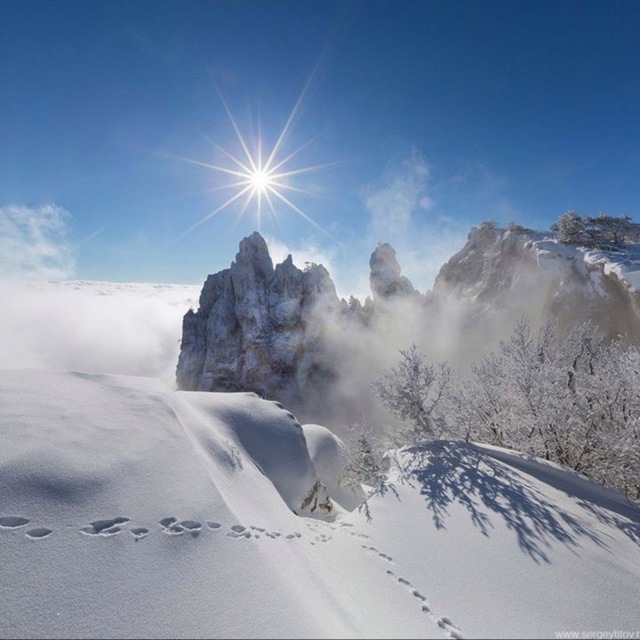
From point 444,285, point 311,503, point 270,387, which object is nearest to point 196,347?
point 270,387

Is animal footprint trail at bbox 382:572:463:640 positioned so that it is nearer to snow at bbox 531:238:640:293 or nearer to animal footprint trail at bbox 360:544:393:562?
animal footprint trail at bbox 360:544:393:562

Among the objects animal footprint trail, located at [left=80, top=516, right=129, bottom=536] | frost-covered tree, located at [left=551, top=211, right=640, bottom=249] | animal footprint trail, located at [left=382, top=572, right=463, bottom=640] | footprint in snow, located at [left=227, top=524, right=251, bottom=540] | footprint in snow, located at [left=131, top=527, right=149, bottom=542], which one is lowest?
animal footprint trail, located at [left=382, top=572, right=463, bottom=640]

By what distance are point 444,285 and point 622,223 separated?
20618 mm

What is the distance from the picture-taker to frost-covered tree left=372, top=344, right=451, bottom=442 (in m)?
10.5

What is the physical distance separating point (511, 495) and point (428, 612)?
3413 millimetres

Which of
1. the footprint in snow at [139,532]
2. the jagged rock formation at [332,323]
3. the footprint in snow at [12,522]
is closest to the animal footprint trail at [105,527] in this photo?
the footprint in snow at [139,532]

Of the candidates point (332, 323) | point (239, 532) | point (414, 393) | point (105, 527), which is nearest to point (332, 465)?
point (414, 393)

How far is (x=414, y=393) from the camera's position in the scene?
34.7 ft

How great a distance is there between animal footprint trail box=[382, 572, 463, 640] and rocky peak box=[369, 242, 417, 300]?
4961 centimetres

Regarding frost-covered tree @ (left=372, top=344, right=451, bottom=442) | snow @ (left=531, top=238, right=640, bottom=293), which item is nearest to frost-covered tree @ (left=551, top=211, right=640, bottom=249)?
snow @ (left=531, top=238, right=640, bottom=293)

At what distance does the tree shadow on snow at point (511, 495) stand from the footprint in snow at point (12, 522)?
4841 mm

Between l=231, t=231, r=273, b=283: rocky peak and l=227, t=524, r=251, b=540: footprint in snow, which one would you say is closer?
l=227, t=524, r=251, b=540: footprint in snow

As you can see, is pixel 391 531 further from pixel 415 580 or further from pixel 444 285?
pixel 444 285

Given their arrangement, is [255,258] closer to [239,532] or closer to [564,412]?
[564,412]
